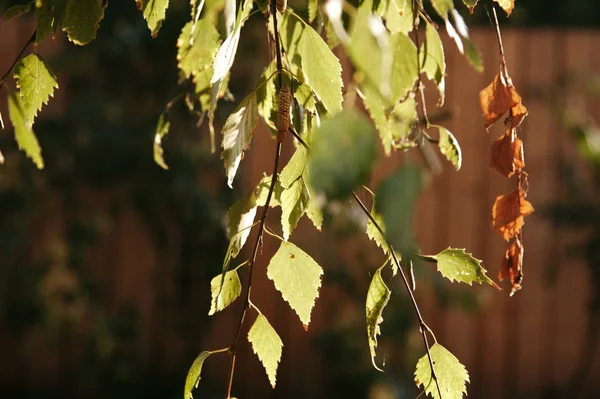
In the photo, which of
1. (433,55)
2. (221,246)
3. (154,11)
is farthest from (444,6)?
(221,246)

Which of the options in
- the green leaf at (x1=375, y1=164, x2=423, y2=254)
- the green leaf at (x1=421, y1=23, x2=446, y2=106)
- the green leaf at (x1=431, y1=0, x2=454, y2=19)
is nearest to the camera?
the green leaf at (x1=375, y1=164, x2=423, y2=254)

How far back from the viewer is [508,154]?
75 cm

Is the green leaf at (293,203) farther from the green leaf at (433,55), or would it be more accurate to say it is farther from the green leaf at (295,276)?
the green leaf at (433,55)

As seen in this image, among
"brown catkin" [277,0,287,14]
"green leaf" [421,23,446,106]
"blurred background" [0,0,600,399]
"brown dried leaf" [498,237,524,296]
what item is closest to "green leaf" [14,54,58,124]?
"brown catkin" [277,0,287,14]

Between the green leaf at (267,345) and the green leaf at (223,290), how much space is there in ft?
0.12

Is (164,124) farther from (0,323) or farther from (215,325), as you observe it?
(0,323)

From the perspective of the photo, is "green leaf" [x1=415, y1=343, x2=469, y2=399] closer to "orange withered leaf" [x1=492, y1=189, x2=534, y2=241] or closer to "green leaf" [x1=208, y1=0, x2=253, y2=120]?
"orange withered leaf" [x1=492, y1=189, x2=534, y2=241]

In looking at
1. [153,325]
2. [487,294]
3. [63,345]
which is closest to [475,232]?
[487,294]

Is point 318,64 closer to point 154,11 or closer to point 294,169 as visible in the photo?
point 294,169

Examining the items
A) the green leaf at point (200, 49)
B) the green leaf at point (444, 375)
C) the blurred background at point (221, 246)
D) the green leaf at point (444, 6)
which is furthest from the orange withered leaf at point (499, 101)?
the blurred background at point (221, 246)

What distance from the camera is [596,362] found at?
351 cm

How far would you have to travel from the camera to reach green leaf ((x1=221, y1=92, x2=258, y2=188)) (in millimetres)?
712

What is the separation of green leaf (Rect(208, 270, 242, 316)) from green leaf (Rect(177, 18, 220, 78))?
0.85 feet

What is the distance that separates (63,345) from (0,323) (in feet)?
0.86
